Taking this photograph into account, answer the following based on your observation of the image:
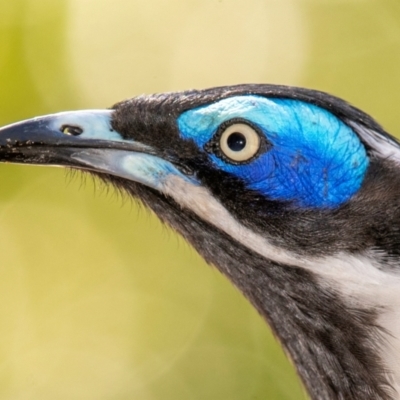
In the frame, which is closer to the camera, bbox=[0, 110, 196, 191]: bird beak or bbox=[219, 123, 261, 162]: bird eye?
bbox=[219, 123, 261, 162]: bird eye

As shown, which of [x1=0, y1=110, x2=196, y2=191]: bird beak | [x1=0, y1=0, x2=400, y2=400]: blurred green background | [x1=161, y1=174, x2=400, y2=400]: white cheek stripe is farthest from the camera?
[x1=0, y1=0, x2=400, y2=400]: blurred green background

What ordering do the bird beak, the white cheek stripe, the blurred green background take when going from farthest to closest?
the blurred green background < the bird beak < the white cheek stripe

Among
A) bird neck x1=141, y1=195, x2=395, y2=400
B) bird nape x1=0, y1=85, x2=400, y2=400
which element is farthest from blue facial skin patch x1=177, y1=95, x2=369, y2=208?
bird neck x1=141, y1=195, x2=395, y2=400

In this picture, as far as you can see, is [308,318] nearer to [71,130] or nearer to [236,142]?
[236,142]

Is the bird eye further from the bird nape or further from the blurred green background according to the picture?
the blurred green background

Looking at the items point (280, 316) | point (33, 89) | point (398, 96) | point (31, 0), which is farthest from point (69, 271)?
point (280, 316)

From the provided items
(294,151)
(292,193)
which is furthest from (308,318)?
(294,151)

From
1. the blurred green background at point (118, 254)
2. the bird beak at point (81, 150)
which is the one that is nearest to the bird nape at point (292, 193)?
the bird beak at point (81, 150)
